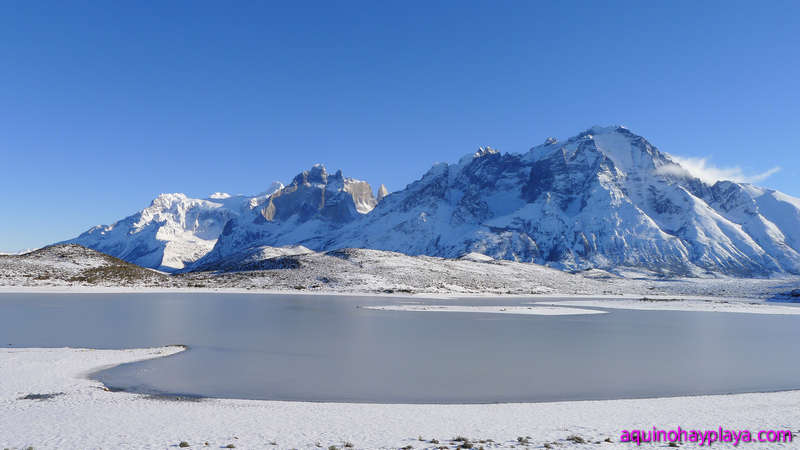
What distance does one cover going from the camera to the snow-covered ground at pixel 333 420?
57.1 feet

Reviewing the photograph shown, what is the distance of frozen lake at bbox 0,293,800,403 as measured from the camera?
2512cm

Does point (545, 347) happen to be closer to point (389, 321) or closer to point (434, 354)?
point (434, 354)

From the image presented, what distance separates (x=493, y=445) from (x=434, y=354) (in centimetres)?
1742

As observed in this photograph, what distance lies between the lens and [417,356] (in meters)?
33.7

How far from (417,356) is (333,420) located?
1475cm

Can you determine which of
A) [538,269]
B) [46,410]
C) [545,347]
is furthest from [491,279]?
[46,410]

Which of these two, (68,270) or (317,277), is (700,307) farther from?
(68,270)

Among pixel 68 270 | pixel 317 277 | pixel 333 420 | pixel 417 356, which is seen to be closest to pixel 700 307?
pixel 417 356

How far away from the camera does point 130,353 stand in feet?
107

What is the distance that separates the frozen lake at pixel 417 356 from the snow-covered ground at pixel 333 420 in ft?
6.17

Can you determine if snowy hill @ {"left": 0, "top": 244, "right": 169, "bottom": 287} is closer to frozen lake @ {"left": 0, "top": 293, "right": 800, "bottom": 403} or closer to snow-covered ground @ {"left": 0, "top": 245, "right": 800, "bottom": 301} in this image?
snow-covered ground @ {"left": 0, "top": 245, "right": 800, "bottom": 301}

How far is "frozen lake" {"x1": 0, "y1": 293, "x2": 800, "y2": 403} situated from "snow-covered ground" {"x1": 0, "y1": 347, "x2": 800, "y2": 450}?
1.88 m

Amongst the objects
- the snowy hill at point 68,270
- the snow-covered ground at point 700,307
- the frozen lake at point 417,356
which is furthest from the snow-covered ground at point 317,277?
the frozen lake at point 417,356

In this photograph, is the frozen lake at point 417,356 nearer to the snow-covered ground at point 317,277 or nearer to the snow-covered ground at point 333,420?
the snow-covered ground at point 333,420
